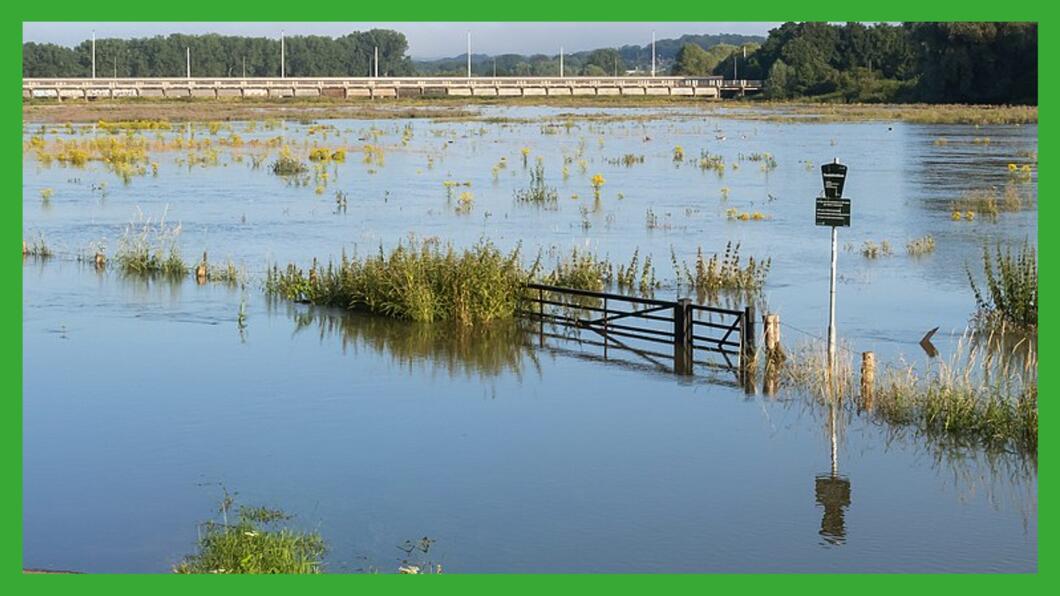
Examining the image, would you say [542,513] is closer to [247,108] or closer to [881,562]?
[881,562]

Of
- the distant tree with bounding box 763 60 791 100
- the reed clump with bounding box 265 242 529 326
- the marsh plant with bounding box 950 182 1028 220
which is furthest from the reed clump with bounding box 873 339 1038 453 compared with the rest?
the distant tree with bounding box 763 60 791 100

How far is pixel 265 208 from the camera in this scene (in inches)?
1681

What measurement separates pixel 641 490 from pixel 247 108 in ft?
331

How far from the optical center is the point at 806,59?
410ft

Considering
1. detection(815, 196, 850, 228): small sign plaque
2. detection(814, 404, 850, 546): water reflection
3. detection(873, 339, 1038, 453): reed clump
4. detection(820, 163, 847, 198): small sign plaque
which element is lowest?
detection(814, 404, 850, 546): water reflection

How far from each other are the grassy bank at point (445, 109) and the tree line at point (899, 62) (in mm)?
1472

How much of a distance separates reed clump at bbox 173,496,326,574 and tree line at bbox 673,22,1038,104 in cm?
7677

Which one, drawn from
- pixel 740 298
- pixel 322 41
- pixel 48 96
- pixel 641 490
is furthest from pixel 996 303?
pixel 322 41

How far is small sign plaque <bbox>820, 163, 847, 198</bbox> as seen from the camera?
18281 millimetres

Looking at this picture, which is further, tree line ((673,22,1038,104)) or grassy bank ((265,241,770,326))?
tree line ((673,22,1038,104))

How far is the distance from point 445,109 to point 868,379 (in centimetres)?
9990

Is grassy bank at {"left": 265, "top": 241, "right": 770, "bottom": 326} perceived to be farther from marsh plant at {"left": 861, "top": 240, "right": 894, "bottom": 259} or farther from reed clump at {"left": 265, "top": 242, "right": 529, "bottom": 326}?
marsh plant at {"left": 861, "top": 240, "right": 894, "bottom": 259}

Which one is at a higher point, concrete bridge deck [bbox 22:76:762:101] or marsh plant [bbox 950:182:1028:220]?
concrete bridge deck [bbox 22:76:762:101]

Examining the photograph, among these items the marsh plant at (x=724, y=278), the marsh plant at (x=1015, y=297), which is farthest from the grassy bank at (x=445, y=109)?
the marsh plant at (x=1015, y=297)
